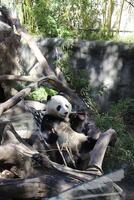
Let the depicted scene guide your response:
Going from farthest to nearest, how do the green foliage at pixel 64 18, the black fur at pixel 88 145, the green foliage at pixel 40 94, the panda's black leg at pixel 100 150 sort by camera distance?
the green foliage at pixel 64 18, the green foliage at pixel 40 94, the black fur at pixel 88 145, the panda's black leg at pixel 100 150

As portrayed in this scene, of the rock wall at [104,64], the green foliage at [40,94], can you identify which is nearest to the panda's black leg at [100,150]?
the green foliage at [40,94]

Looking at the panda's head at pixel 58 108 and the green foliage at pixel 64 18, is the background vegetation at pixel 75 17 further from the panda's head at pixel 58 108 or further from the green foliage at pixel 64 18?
the panda's head at pixel 58 108

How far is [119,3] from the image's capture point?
8102 millimetres

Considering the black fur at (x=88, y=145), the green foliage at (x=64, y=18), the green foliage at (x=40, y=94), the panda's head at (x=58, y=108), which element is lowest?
the green foliage at (x=40, y=94)

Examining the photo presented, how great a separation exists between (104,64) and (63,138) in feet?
10.8

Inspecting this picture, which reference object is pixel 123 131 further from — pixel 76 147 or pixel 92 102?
pixel 76 147

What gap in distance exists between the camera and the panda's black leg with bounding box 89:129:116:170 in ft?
12.6

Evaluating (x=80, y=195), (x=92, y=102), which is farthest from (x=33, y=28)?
(x=80, y=195)

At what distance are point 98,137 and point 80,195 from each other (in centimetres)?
227

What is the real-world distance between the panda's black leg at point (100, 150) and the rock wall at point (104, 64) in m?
2.84

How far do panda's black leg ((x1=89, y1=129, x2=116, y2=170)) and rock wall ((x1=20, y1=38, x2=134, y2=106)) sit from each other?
2.84 metres

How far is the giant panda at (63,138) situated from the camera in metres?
4.09

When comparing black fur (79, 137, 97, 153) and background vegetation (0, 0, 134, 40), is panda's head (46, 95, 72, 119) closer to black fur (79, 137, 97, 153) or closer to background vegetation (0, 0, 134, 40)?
black fur (79, 137, 97, 153)

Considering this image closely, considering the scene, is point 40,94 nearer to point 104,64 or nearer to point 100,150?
point 104,64
